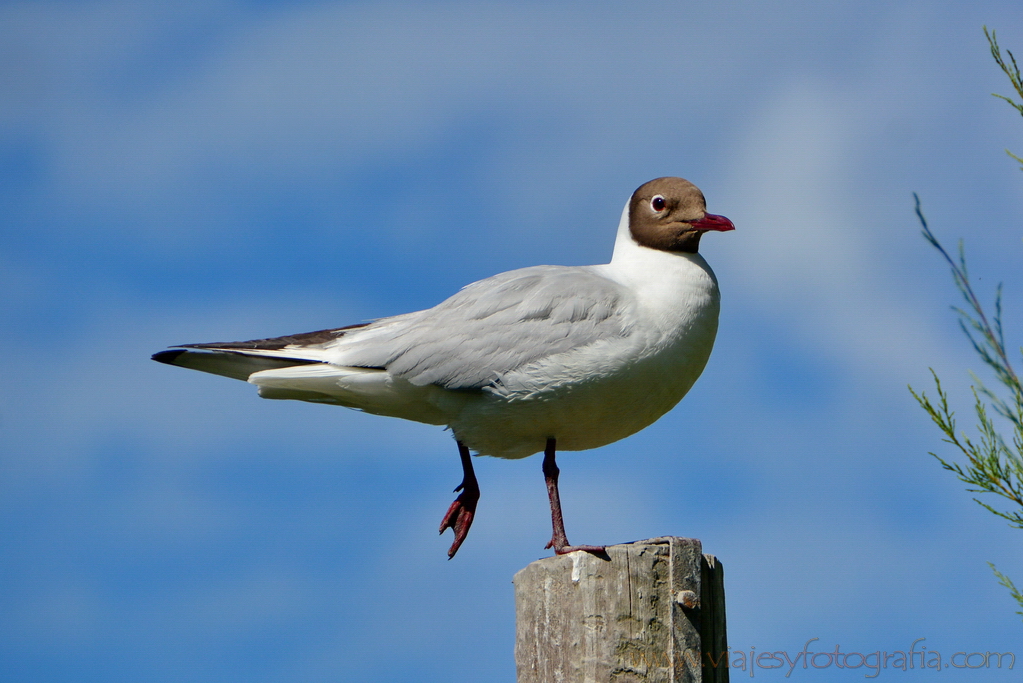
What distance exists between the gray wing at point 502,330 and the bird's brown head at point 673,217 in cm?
48

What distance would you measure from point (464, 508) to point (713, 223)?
212 cm

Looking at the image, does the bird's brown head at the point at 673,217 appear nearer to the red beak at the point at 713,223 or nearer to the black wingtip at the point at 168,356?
the red beak at the point at 713,223

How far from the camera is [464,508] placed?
5496 millimetres

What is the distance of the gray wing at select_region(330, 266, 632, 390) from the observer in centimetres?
489

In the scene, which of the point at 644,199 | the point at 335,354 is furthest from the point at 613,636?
the point at 644,199

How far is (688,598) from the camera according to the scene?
11.9 ft

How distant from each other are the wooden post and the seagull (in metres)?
0.80

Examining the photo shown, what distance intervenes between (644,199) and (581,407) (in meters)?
1.45

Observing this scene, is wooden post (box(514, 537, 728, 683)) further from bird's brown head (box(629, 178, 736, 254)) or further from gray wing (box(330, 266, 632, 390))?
bird's brown head (box(629, 178, 736, 254))

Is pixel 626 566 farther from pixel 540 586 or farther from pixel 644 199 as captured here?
pixel 644 199

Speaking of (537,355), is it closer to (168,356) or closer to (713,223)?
(713,223)

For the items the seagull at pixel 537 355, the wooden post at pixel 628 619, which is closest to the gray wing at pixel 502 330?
the seagull at pixel 537 355

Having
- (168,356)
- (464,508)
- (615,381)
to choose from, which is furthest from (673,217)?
(168,356)

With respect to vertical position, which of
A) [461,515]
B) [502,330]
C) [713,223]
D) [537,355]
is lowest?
[461,515]
